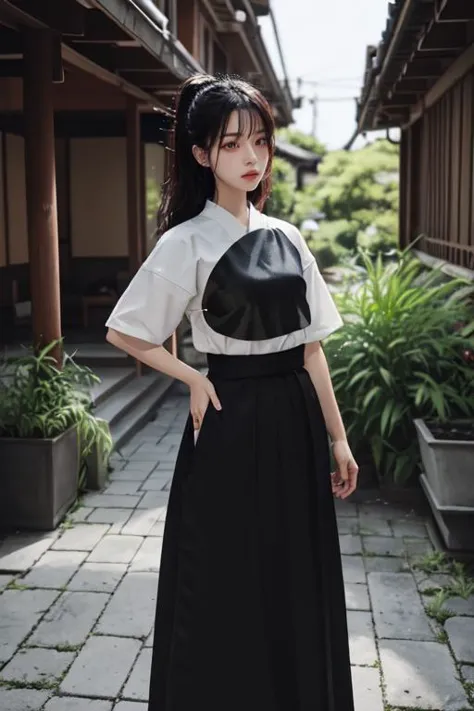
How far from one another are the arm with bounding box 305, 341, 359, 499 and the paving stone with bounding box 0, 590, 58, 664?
186cm

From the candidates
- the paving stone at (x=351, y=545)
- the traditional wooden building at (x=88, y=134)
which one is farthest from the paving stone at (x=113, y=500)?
the paving stone at (x=351, y=545)

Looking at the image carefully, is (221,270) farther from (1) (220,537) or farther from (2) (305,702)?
(2) (305,702)

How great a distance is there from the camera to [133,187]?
31.1 feet

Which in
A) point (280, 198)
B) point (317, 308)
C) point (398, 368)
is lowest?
point (398, 368)

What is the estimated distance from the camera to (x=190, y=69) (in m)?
8.11

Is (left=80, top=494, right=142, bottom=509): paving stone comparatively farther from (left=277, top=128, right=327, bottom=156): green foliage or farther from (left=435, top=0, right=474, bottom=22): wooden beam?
(left=277, top=128, right=327, bottom=156): green foliage

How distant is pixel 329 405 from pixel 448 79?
641cm

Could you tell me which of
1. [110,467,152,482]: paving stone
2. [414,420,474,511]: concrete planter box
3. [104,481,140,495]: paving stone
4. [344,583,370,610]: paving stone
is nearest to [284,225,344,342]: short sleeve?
[344,583,370,610]: paving stone

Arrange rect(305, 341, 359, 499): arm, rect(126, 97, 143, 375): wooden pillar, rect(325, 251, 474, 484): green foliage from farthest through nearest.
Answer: rect(126, 97, 143, 375): wooden pillar → rect(325, 251, 474, 484): green foliage → rect(305, 341, 359, 499): arm

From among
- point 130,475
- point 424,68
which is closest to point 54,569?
point 130,475

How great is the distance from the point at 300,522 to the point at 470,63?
5484 mm

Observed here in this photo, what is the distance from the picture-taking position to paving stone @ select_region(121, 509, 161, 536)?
5227mm

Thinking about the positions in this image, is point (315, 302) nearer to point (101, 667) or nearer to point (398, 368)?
point (101, 667)

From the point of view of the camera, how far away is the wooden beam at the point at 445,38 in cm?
656
